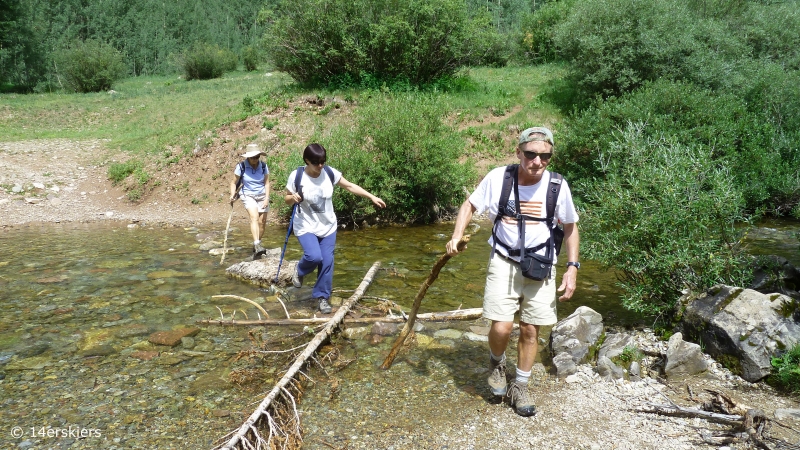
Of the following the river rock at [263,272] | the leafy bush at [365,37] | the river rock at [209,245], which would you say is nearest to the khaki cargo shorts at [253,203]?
the river rock at [263,272]

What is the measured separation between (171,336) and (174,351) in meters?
0.45

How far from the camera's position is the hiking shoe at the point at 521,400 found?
445 cm

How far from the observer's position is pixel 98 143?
20641 millimetres

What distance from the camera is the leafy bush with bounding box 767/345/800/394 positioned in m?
4.61

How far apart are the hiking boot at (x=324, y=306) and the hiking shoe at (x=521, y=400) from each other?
10.2 ft

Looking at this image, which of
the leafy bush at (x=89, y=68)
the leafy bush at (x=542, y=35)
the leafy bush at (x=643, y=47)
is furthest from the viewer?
the leafy bush at (x=89, y=68)

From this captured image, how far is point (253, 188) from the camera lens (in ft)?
31.8

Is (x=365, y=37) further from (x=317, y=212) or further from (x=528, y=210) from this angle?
(x=528, y=210)

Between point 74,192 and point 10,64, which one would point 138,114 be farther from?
point 10,64

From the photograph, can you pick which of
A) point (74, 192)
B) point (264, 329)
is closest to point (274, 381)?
point (264, 329)

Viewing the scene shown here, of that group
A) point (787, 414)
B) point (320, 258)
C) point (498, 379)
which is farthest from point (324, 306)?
point (787, 414)

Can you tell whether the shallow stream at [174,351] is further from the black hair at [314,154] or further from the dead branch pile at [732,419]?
the black hair at [314,154]

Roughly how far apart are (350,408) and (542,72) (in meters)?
27.3

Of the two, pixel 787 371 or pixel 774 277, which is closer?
pixel 787 371
